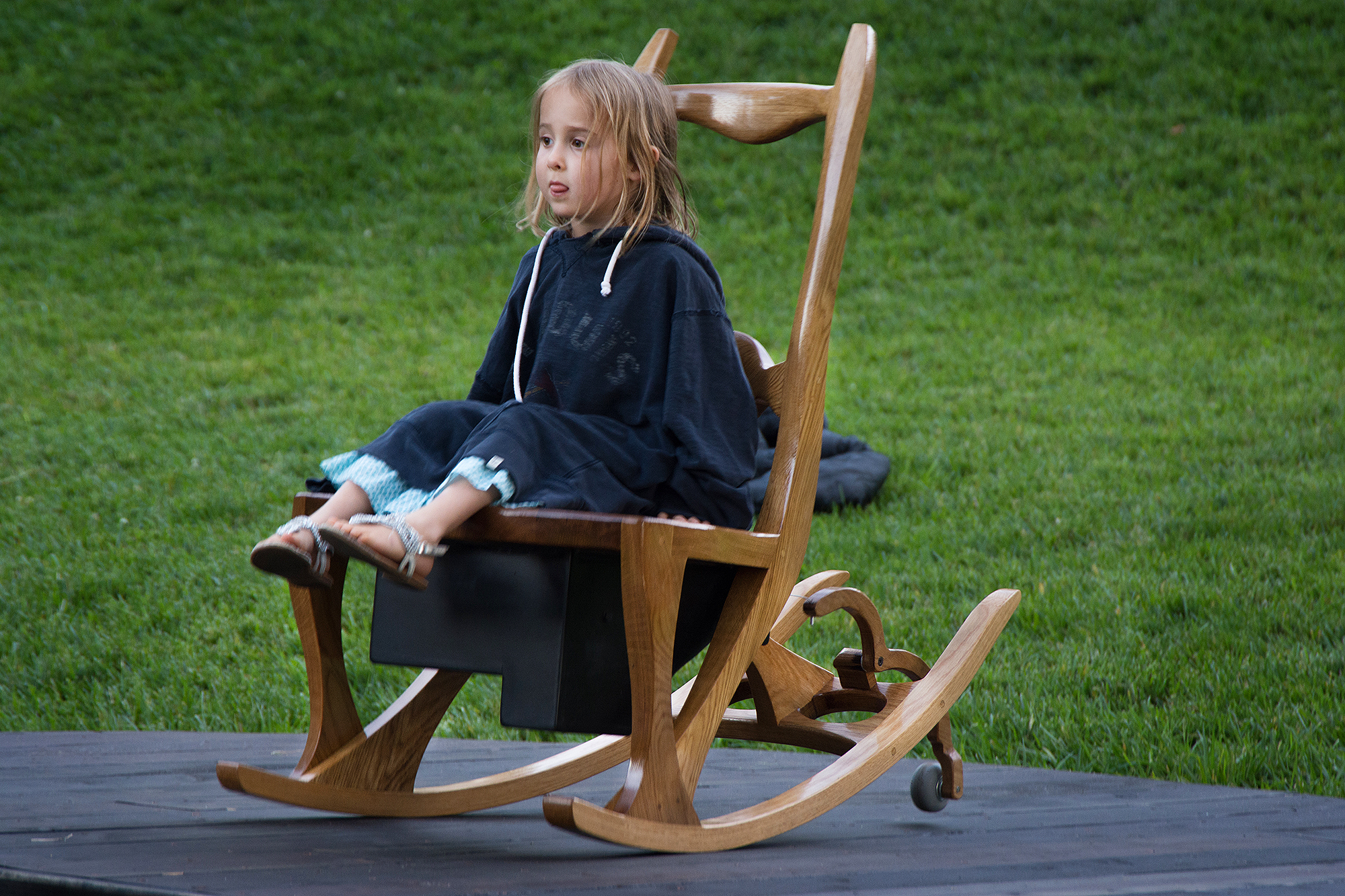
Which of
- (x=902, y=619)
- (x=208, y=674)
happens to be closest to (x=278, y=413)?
(x=208, y=674)

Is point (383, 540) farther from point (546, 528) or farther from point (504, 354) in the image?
point (504, 354)

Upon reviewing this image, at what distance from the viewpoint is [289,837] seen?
6.07 feet

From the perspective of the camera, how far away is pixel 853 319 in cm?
673

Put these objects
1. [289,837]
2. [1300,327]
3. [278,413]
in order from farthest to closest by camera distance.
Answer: [1300,327] < [278,413] < [289,837]

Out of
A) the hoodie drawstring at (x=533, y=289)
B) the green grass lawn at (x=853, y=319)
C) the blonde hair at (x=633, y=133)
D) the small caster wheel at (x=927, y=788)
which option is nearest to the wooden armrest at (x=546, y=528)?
the hoodie drawstring at (x=533, y=289)

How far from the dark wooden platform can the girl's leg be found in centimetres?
40

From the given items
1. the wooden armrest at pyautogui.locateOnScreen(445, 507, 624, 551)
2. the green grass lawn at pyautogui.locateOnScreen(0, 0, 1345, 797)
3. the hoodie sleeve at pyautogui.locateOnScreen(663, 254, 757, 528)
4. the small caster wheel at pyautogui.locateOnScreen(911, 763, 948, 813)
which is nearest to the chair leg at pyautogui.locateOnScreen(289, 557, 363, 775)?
the wooden armrest at pyautogui.locateOnScreen(445, 507, 624, 551)

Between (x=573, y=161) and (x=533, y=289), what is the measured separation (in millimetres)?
242

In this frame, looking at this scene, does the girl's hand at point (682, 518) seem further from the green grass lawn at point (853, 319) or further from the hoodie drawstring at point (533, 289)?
the green grass lawn at point (853, 319)

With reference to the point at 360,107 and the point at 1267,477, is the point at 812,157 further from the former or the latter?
the point at 1267,477

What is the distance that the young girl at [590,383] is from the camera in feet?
5.74

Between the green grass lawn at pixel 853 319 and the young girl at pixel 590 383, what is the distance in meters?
1.36

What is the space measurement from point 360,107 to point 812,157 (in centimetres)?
322

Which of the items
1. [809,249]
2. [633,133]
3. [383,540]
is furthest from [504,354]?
[383,540]
